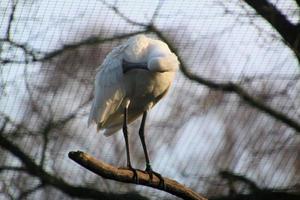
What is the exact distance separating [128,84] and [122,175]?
2.18ft

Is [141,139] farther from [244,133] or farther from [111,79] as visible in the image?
[244,133]

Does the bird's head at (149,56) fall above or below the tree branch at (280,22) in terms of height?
above

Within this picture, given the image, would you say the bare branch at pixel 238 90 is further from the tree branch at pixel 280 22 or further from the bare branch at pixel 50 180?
the bare branch at pixel 50 180

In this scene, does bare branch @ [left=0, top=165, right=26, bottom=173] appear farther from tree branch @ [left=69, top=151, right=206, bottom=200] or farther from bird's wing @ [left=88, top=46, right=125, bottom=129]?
tree branch @ [left=69, top=151, right=206, bottom=200]

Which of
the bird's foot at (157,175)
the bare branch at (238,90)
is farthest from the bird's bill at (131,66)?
the bare branch at (238,90)

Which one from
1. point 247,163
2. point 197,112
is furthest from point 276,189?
point 197,112

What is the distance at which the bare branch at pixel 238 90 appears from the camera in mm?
4012

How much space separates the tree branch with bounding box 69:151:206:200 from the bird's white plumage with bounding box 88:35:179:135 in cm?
41

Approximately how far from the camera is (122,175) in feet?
9.11

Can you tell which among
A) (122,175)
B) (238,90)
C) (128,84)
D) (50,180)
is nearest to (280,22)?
(238,90)

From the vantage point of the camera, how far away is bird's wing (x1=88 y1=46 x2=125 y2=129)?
3367 mm

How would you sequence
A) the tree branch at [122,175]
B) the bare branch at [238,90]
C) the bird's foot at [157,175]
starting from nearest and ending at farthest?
the tree branch at [122,175] → the bird's foot at [157,175] → the bare branch at [238,90]

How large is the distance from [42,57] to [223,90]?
29.5 inches

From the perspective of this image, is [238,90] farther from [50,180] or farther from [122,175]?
[122,175]
